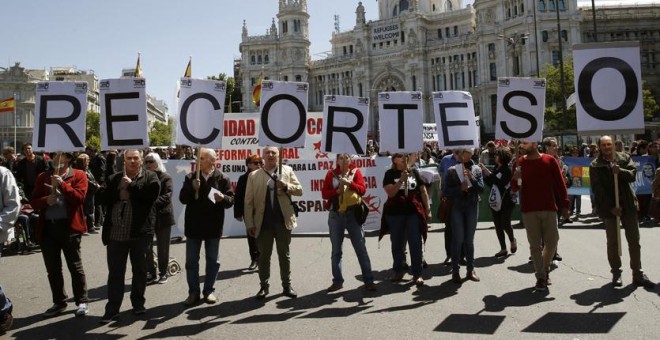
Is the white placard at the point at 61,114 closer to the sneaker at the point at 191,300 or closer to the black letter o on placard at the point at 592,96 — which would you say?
the sneaker at the point at 191,300

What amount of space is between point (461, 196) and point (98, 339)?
17.6 ft

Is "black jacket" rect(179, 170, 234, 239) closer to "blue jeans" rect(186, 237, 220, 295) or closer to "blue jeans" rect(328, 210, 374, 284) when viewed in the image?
"blue jeans" rect(186, 237, 220, 295)

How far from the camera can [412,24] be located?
79.9 meters

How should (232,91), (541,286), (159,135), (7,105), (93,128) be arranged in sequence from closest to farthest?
1. (541,286)
2. (7,105)
3. (93,128)
4. (159,135)
5. (232,91)

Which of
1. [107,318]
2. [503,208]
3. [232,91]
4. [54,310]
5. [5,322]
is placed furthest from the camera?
[232,91]

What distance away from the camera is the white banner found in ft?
46.2

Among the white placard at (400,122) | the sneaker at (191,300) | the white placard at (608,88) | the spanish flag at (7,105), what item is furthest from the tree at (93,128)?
the white placard at (608,88)

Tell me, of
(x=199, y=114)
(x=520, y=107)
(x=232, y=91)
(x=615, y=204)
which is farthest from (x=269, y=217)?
(x=232, y=91)

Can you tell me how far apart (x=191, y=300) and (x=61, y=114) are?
3.08 meters

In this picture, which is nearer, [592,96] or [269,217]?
[269,217]

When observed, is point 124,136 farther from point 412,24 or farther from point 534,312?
point 412,24

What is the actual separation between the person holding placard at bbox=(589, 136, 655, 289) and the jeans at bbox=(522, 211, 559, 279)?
2.67 ft

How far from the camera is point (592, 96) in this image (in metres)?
8.03

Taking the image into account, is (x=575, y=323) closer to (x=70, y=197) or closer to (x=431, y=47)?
(x=70, y=197)
